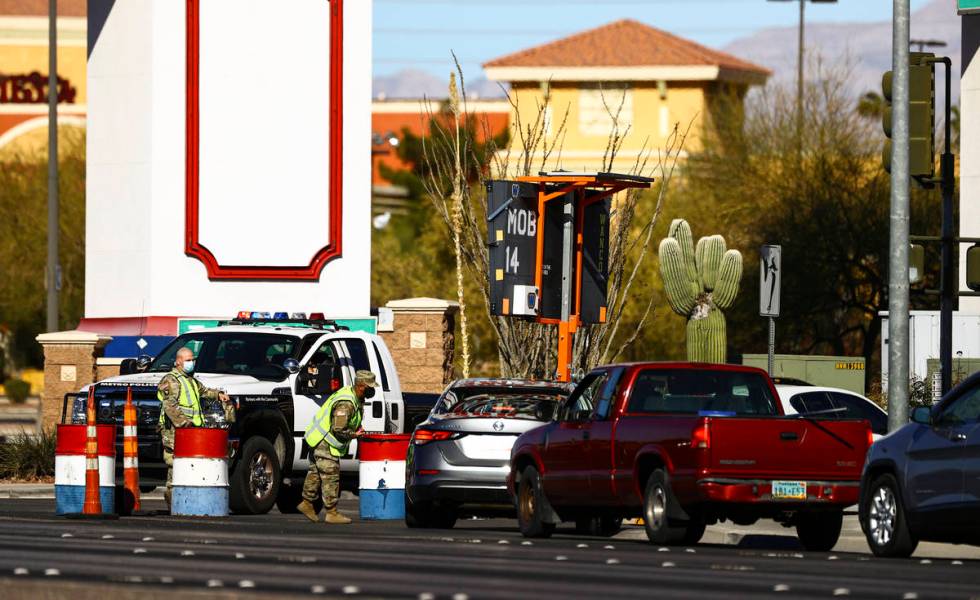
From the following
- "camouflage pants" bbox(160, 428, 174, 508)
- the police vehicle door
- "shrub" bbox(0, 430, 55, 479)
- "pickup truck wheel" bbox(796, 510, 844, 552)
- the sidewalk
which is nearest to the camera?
"pickup truck wheel" bbox(796, 510, 844, 552)

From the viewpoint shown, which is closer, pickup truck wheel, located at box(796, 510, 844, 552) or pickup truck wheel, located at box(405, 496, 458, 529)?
pickup truck wheel, located at box(796, 510, 844, 552)

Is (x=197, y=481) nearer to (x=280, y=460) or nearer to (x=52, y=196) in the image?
(x=280, y=460)

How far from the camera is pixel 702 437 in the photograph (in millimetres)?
17234

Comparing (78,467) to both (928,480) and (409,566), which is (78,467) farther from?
(928,480)

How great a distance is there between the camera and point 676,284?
3275 centimetres

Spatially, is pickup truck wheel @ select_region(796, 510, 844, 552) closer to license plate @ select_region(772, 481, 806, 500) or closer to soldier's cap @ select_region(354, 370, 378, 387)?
license plate @ select_region(772, 481, 806, 500)

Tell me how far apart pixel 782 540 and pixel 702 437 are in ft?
11.8

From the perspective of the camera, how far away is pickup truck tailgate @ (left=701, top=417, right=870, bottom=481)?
17297mm

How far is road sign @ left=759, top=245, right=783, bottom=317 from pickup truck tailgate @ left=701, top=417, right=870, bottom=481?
6.79m

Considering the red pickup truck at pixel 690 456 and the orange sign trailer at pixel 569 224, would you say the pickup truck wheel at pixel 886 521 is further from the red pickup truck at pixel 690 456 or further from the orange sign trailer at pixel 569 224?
the orange sign trailer at pixel 569 224

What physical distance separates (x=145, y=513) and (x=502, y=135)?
64.8m

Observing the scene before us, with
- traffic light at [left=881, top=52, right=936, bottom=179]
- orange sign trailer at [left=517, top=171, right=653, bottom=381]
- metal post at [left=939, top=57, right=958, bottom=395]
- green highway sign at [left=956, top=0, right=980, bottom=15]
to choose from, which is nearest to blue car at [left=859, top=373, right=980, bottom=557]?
traffic light at [left=881, top=52, right=936, bottom=179]

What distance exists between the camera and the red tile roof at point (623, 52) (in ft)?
265

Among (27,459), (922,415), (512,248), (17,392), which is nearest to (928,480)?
(922,415)
